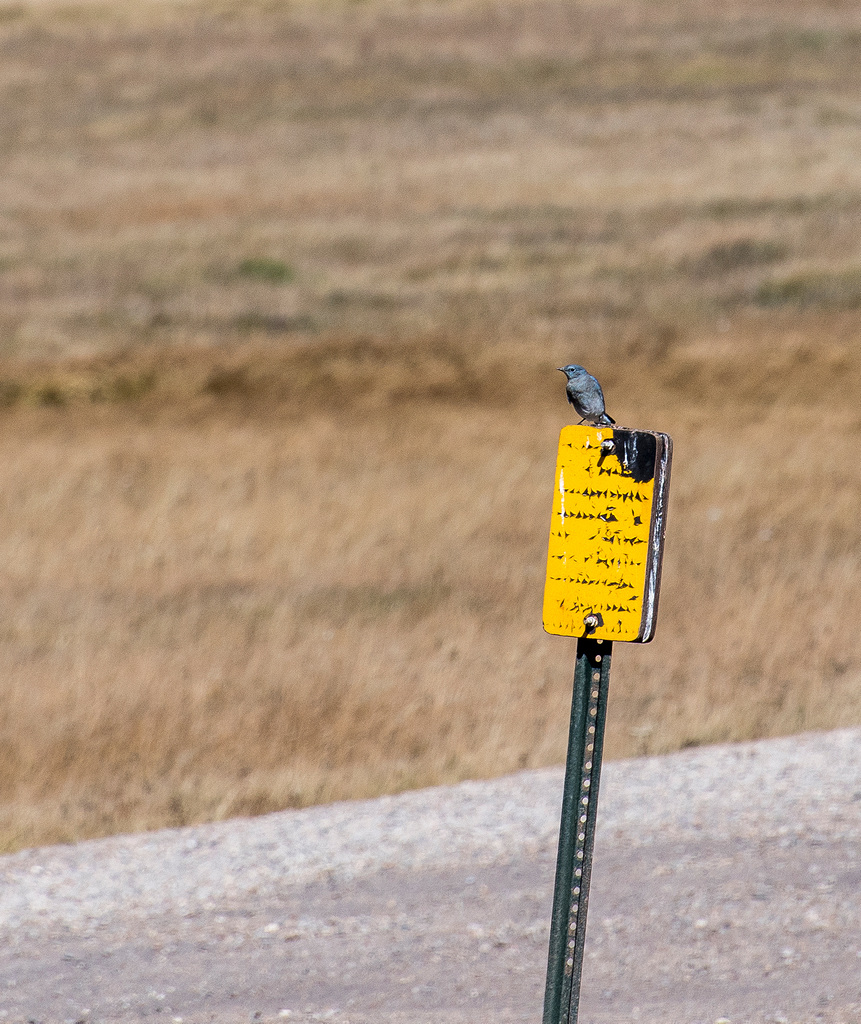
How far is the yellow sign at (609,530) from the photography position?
12.1 ft

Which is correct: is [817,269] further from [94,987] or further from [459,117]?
[94,987]

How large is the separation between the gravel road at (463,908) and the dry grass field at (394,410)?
0.79 meters

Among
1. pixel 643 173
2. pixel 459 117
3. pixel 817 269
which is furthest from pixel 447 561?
pixel 459 117

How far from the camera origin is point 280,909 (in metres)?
6.46

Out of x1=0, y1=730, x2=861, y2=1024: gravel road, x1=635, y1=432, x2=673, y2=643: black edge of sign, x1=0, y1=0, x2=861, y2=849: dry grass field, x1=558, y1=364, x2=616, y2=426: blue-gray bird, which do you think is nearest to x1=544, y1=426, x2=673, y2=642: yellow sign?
x1=635, y1=432, x2=673, y2=643: black edge of sign

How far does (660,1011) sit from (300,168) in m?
35.6

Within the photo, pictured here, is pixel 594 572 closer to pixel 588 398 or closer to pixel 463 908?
pixel 588 398

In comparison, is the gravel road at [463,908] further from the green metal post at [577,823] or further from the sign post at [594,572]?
the sign post at [594,572]

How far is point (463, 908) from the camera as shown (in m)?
6.38

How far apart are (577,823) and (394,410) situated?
1601cm

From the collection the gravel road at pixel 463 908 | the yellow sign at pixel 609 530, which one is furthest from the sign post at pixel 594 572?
the gravel road at pixel 463 908

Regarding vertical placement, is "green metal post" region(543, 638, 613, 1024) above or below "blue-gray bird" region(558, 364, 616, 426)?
below

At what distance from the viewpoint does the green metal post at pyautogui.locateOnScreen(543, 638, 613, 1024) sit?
3705mm

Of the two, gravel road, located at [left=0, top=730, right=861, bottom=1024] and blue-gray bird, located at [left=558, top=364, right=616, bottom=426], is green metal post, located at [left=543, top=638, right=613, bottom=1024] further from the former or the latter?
gravel road, located at [left=0, top=730, right=861, bottom=1024]
